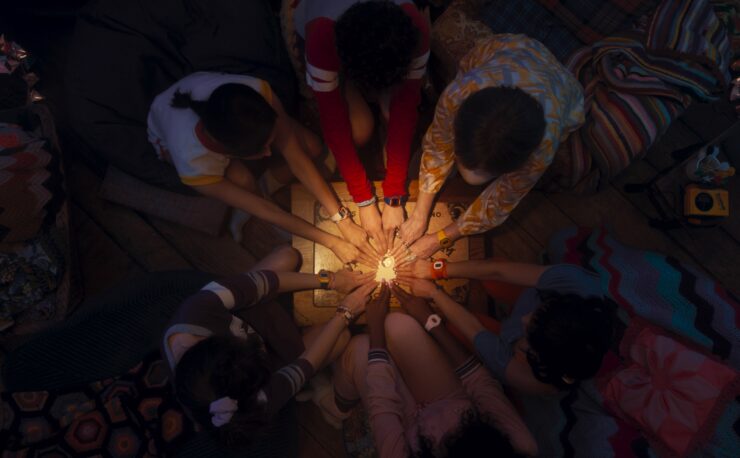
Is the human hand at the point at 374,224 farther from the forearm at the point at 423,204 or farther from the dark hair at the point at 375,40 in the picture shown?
the dark hair at the point at 375,40

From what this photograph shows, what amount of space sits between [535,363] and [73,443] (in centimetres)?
164

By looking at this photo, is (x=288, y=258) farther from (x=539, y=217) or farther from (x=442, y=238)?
(x=539, y=217)

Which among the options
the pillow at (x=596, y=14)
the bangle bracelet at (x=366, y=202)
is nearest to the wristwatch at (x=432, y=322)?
the bangle bracelet at (x=366, y=202)

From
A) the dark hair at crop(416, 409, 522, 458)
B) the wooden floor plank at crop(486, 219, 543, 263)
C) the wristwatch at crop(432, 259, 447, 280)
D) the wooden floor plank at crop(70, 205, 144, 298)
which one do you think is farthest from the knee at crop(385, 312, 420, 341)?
the wooden floor plank at crop(70, 205, 144, 298)

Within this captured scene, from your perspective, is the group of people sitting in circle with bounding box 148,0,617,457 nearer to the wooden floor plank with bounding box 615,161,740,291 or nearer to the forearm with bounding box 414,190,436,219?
the forearm with bounding box 414,190,436,219

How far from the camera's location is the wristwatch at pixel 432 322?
6.11 feet

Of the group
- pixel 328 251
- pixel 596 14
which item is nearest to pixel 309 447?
pixel 328 251

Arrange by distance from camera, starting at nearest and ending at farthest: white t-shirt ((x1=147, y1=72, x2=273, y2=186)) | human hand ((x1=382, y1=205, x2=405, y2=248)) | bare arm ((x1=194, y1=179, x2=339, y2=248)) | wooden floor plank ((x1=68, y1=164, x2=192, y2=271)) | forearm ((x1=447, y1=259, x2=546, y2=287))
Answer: white t-shirt ((x1=147, y1=72, x2=273, y2=186)) → forearm ((x1=447, y1=259, x2=546, y2=287)) → bare arm ((x1=194, y1=179, x2=339, y2=248)) → human hand ((x1=382, y1=205, x2=405, y2=248)) → wooden floor plank ((x1=68, y1=164, x2=192, y2=271))

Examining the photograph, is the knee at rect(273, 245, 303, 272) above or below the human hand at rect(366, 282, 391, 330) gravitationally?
above

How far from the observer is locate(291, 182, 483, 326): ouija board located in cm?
195

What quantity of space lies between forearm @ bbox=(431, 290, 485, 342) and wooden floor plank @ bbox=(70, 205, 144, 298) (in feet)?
5.55

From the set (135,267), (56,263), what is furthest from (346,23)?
(135,267)

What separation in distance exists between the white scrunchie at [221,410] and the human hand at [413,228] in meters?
1.04

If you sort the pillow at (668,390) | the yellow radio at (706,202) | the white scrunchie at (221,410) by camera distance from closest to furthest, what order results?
the white scrunchie at (221,410) → the pillow at (668,390) → the yellow radio at (706,202)
